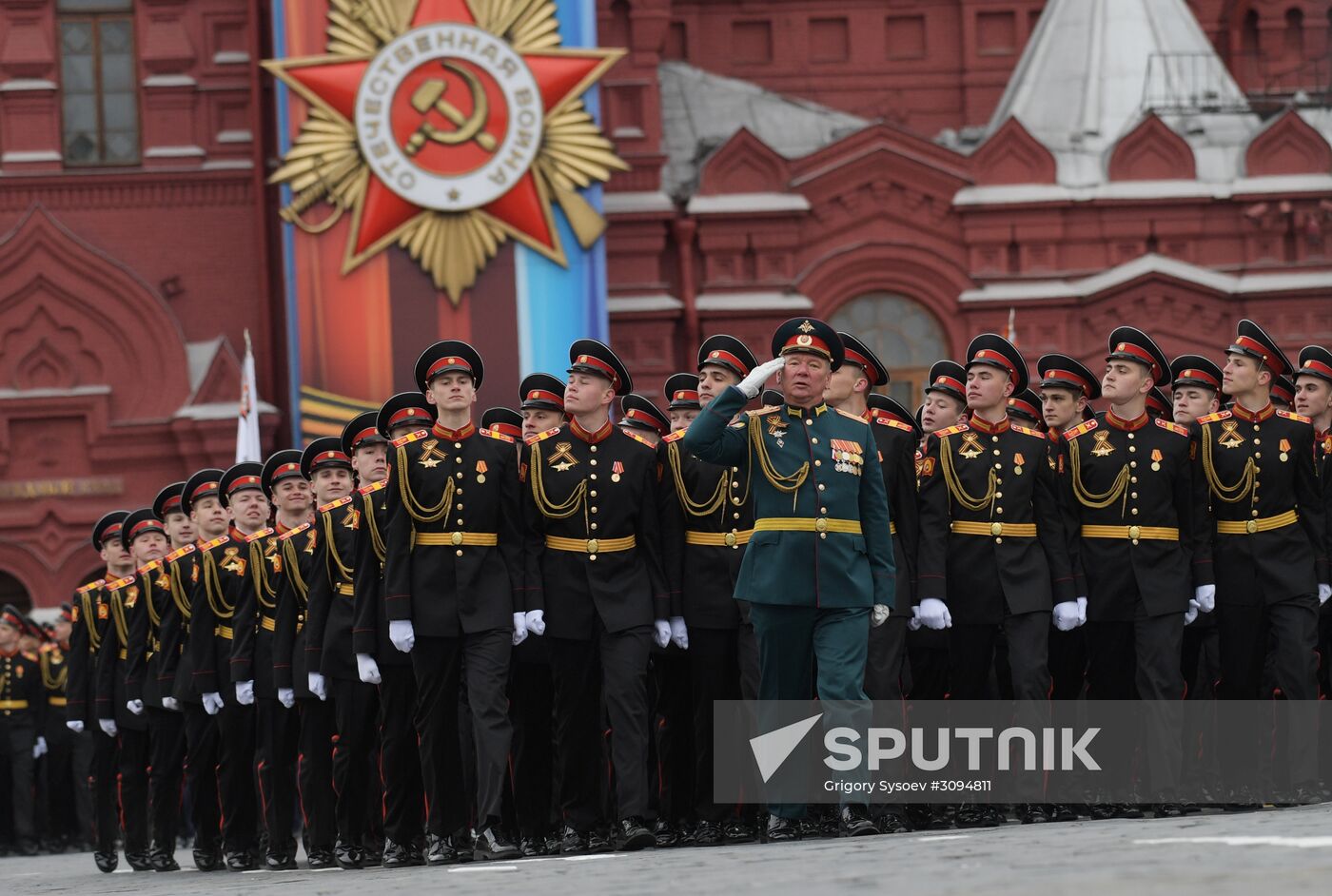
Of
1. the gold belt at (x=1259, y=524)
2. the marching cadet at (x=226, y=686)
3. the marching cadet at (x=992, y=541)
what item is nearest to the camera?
the marching cadet at (x=992, y=541)

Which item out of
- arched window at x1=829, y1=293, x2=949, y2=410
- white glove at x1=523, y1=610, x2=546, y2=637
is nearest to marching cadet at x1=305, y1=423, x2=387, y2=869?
white glove at x1=523, y1=610, x2=546, y2=637

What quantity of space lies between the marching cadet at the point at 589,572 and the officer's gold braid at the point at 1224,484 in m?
2.20

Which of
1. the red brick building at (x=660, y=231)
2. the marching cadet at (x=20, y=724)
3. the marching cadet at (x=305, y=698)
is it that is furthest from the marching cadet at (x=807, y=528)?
the red brick building at (x=660, y=231)

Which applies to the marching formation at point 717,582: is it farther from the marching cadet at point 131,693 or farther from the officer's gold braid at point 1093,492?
the marching cadet at point 131,693

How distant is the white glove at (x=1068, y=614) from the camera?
8703mm

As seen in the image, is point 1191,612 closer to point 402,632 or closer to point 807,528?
point 807,528

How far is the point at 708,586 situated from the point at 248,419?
1156cm

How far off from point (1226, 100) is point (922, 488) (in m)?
14.0

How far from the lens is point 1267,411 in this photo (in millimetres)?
9164

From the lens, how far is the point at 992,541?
347 inches

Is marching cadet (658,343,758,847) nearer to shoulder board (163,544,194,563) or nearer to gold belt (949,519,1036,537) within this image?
gold belt (949,519,1036,537)

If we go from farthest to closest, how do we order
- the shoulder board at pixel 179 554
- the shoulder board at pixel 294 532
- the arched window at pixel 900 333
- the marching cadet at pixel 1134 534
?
the arched window at pixel 900 333 → the shoulder board at pixel 179 554 → the shoulder board at pixel 294 532 → the marching cadet at pixel 1134 534

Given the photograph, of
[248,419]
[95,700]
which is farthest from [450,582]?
[248,419]

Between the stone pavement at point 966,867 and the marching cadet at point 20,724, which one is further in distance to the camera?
the marching cadet at point 20,724
